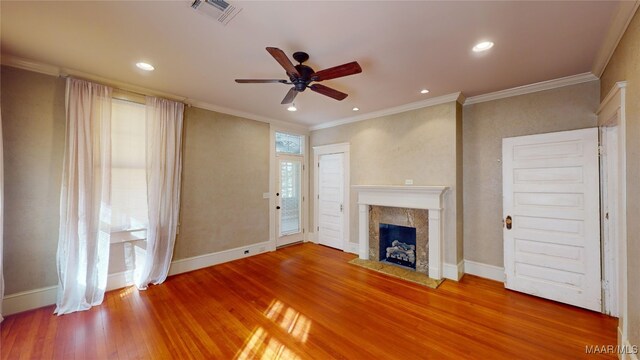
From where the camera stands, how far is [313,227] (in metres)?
5.54

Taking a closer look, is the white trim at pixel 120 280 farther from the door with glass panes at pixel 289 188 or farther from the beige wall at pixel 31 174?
the door with glass panes at pixel 289 188

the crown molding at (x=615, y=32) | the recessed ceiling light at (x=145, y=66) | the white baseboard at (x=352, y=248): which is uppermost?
the recessed ceiling light at (x=145, y=66)

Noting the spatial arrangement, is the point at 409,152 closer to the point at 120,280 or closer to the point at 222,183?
the point at 222,183

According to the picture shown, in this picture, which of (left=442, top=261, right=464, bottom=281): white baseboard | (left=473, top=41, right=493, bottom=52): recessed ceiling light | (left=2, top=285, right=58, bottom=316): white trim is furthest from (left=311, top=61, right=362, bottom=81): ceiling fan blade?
(left=2, top=285, right=58, bottom=316): white trim

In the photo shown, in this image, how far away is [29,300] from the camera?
262 centimetres

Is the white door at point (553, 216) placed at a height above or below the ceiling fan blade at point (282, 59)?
below

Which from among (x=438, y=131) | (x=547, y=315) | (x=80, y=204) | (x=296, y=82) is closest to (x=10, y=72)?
(x=80, y=204)

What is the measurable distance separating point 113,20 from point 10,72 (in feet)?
5.97

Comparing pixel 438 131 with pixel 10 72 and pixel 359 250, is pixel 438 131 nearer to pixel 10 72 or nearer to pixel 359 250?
pixel 359 250

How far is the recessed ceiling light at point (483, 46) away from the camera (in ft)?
7.16

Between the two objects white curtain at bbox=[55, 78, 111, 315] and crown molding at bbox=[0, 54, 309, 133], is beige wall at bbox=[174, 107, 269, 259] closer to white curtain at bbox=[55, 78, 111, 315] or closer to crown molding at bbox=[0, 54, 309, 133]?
crown molding at bbox=[0, 54, 309, 133]

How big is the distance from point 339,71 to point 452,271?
10.8 ft

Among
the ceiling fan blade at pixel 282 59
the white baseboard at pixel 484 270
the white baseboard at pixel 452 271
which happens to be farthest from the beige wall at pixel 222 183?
the white baseboard at pixel 484 270

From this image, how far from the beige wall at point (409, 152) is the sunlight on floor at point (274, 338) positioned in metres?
2.37
